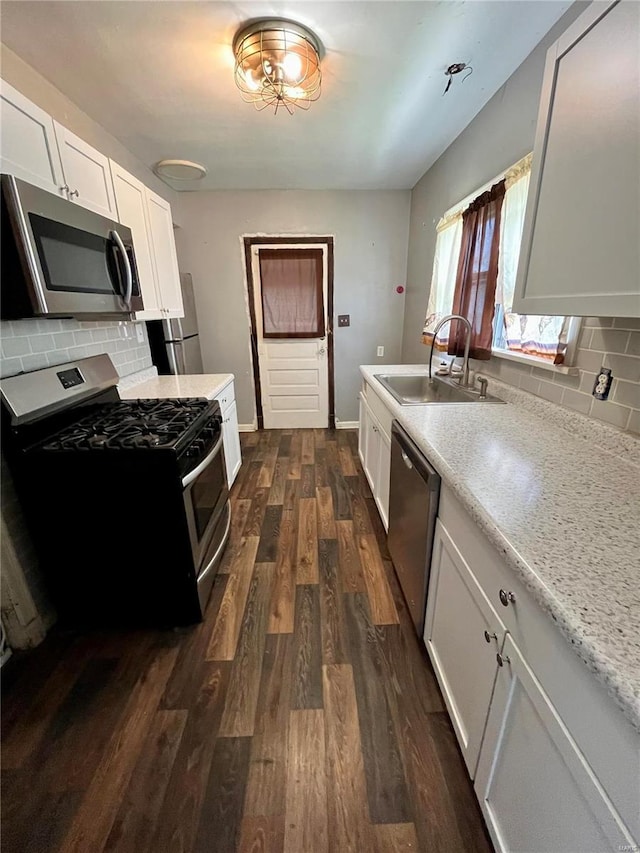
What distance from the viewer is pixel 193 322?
3361 millimetres

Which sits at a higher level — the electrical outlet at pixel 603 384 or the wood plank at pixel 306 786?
the electrical outlet at pixel 603 384

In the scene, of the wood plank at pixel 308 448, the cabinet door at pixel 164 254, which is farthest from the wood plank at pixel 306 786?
the cabinet door at pixel 164 254

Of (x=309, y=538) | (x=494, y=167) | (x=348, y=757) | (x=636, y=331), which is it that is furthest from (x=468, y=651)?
(x=494, y=167)

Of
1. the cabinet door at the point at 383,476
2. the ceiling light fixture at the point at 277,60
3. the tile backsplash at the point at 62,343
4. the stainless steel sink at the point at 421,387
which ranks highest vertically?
the ceiling light fixture at the point at 277,60

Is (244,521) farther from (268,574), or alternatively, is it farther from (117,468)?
(117,468)

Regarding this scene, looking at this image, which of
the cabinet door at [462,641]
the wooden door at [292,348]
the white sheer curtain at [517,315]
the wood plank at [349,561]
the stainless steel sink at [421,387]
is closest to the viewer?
the cabinet door at [462,641]

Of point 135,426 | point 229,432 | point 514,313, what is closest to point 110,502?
point 135,426

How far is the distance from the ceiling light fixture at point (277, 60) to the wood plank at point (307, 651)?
2.52 m

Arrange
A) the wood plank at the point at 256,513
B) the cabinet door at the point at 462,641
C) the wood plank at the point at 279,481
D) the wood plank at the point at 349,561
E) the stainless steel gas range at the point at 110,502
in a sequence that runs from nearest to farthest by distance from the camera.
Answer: the cabinet door at the point at 462,641 < the stainless steel gas range at the point at 110,502 < the wood plank at the point at 349,561 < the wood plank at the point at 256,513 < the wood plank at the point at 279,481

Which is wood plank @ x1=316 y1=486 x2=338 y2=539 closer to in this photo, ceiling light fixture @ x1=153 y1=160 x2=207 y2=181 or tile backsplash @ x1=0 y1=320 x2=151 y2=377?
tile backsplash @ x1=0 y1=320 x2=151 y2=377

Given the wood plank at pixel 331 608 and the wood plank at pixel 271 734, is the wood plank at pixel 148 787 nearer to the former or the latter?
the wood plank at pixel 271 734

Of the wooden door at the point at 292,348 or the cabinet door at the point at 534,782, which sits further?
the wooden door at the point at 292,348

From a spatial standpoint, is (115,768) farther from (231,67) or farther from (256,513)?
(231,67)

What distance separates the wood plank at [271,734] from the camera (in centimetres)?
103
